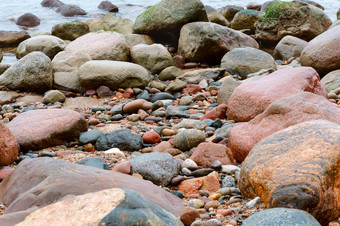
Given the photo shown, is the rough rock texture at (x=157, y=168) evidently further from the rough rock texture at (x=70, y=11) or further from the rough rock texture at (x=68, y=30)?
the rough rock texture at (x=70, y=11)

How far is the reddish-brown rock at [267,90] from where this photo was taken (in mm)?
4551

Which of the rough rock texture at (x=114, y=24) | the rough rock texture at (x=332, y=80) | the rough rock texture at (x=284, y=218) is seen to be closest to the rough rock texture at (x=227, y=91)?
the rough rock texture at (x=332, y=80)

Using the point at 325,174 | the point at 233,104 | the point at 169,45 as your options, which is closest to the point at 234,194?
the point at 325,174

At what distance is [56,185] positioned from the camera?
2305 millimetres

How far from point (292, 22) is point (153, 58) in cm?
438

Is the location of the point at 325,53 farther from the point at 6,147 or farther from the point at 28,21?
the point at 28,21

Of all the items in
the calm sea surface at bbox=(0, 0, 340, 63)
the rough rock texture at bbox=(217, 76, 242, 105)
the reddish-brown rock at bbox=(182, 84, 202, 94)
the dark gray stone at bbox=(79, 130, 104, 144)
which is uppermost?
the rough rock texture at bbox=(217, 76, 242, 105)

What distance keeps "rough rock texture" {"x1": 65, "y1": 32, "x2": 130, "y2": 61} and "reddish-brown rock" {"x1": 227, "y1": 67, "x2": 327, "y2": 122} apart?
3985 millimetres

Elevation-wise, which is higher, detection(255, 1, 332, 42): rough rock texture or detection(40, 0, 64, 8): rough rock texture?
detection(255, 1, 332, 42): rough rock texture

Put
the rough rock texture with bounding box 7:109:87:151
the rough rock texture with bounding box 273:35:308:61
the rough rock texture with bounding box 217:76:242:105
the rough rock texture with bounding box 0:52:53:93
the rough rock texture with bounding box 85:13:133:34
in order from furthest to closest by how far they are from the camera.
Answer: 1. the rough rock texture with bounding box 85:13:133:34
2. the rough rock texture with bounding box 273:35:308:61
3. the rough rock texture with bounding box 0:52:53:93
4. the rough rock texture with bounding box 217:76:242:105
5. the rough rock texture with bounding box 7:109:87:151

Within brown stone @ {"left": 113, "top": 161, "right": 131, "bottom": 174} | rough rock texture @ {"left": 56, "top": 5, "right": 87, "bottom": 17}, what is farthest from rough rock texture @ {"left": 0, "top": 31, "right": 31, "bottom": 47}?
brown stone @ {"left": 113, "top": 161, "right": 131, "bottom": 174}

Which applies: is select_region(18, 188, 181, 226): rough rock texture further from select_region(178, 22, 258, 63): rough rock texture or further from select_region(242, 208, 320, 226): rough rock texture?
select_region(178, 22, 258, 63): rough rock texture

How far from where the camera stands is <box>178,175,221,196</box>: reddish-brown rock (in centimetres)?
334

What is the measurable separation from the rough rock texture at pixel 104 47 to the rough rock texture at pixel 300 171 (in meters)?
5.79
